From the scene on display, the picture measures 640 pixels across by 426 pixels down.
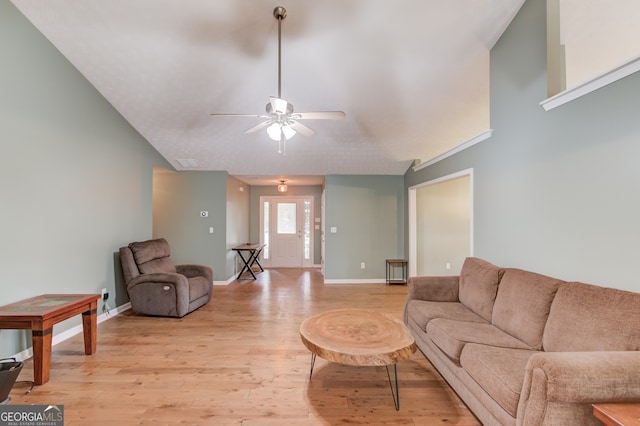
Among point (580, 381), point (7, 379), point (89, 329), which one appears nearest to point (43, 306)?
point (89, 329)

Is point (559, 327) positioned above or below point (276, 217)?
below

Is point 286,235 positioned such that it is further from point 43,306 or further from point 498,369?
point 498,369

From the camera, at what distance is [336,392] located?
6.55ft

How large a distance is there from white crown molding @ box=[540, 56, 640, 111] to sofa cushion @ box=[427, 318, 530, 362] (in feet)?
5.92

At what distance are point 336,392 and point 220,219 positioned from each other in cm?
407

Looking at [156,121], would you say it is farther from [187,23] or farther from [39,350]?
[39,350]

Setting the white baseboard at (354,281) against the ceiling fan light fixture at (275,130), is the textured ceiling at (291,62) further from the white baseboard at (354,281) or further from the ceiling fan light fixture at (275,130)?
the white baseboard at (354,281)

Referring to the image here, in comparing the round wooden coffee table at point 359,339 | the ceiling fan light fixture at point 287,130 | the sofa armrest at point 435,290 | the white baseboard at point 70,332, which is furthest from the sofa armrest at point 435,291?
the white baseboard at point 70,332

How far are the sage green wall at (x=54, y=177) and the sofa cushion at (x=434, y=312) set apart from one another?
3.70 metres

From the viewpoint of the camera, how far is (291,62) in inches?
115

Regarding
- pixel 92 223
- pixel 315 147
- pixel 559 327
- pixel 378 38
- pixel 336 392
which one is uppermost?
pixel 378 38

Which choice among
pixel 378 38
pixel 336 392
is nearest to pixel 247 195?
pixel 378 38

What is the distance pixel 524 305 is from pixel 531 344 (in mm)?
265

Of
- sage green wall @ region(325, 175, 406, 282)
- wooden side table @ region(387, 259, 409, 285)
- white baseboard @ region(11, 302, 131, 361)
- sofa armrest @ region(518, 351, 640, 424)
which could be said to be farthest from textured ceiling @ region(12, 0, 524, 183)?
sofa armrest @ region(518, 351, 640, 424)
